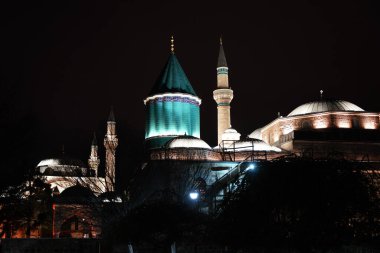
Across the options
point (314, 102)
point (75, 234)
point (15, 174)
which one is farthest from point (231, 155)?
point (15, 174)

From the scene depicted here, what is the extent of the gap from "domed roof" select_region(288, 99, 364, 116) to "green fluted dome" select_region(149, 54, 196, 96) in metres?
6.48

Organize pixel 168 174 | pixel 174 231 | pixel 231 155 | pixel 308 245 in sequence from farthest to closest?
pixel 231 155, pixel 168 174, pixel 174 231, pixel 308 245

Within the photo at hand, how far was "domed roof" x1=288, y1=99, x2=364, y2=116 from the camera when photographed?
107ft

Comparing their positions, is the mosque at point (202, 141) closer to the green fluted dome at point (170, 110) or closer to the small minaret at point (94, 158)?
the green fluted dome at point (170, 110)

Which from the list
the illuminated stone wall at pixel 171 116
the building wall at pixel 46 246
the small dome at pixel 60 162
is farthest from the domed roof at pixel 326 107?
the small dome at pixel 60 162

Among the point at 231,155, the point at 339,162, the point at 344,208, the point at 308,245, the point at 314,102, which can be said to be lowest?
the point at 308,245

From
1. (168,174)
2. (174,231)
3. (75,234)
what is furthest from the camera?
(75,234)

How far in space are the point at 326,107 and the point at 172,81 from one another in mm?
9065

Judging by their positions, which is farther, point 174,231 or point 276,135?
point 276,135

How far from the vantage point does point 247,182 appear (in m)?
11.9

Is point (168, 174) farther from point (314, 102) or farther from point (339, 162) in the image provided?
point (339, 162)

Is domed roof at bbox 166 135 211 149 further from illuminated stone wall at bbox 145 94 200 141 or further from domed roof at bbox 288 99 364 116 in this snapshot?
domed roof at bbox 288 99 364 116

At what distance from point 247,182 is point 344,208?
1.98 m

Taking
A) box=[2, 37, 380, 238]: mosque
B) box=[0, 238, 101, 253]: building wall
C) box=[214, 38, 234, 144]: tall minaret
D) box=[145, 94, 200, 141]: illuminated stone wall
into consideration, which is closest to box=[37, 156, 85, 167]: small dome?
box=[2, 37, 380, 238]: mosque
